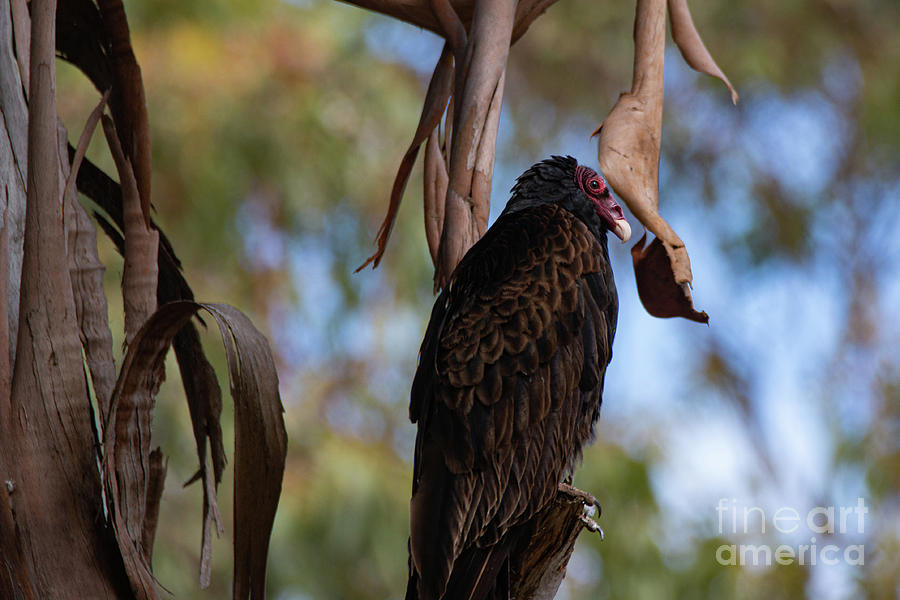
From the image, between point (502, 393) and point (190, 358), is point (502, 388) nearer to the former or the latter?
point (502, 393)

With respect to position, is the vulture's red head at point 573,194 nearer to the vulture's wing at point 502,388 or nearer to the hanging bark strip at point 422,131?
the vulture's wing at point 502,388

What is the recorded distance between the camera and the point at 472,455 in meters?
2.03

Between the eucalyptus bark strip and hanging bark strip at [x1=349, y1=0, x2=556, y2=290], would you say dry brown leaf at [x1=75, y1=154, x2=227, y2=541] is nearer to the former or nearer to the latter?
hanging bark strip at [x1=349, y1=0, x2=556, y2=290]

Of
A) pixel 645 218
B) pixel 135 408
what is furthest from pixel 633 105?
pixel 135 408

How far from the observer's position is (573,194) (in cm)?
270

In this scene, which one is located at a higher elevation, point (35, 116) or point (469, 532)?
point (35, 116)

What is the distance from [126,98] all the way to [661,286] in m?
1.08

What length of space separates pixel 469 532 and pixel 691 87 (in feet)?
28.4

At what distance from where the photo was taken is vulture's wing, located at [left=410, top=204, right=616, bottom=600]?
2.00 metres

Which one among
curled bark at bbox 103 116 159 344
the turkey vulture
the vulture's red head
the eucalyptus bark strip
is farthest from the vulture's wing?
curled bark at bbox 103 116 159 344

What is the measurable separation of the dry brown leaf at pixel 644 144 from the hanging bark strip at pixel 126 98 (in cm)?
87

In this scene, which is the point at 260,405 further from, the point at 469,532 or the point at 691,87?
the point at 691,87

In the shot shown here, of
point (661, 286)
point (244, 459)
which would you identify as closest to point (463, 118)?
point (661, 286)

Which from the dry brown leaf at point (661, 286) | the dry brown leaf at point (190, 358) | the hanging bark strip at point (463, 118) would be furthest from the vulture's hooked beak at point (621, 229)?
the dry brown leaf at point (190, 358)
